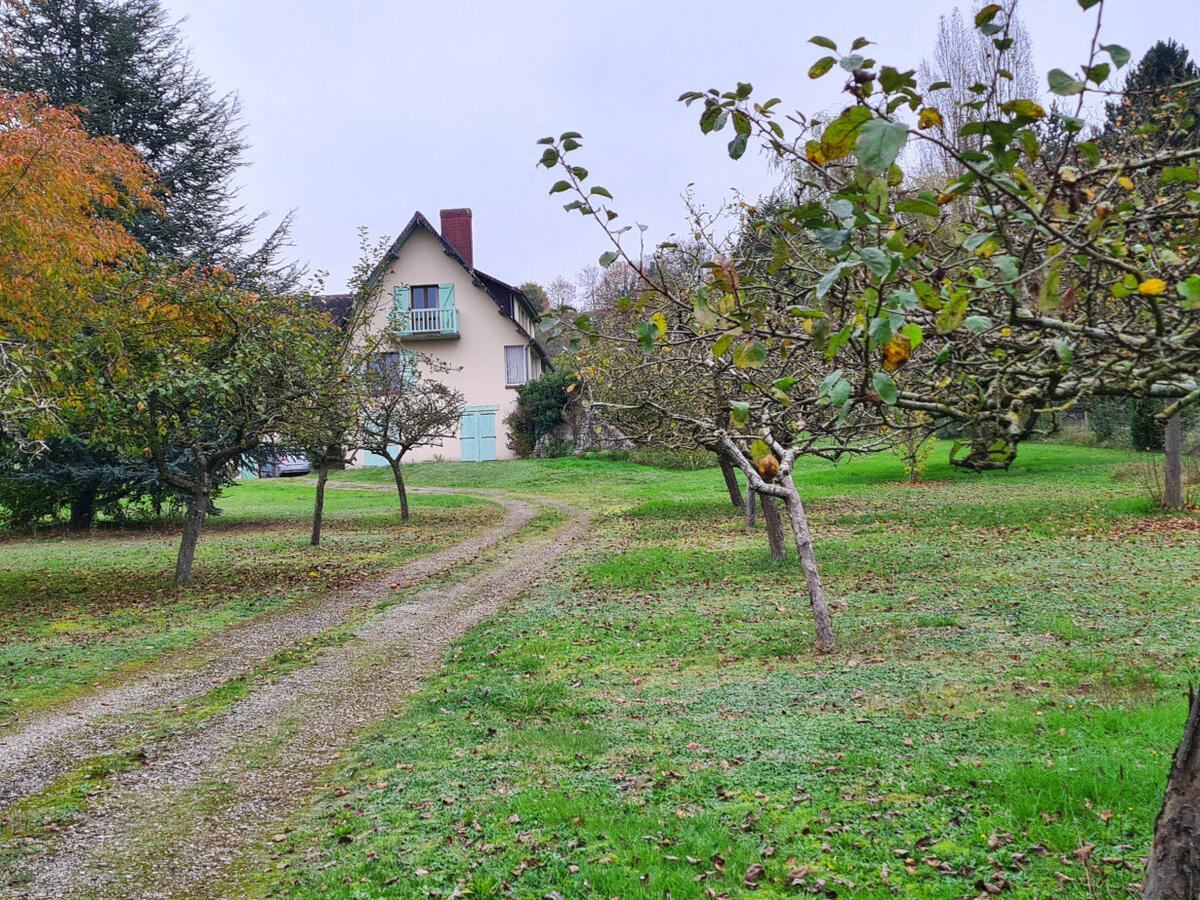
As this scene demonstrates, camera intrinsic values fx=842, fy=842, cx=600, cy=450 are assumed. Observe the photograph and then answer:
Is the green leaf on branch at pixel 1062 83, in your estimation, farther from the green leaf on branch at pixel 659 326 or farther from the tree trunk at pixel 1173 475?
the tree trunk at pixel 1173 475

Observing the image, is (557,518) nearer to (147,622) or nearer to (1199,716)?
(147,622)

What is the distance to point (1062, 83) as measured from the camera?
1.91m

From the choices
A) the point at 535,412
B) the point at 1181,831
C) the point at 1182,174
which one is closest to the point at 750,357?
the point at 1182,174

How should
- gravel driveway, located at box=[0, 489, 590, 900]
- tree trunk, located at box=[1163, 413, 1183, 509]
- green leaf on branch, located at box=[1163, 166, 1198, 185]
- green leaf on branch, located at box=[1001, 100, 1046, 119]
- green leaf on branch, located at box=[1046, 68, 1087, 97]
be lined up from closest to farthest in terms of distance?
green leaf on branch, located at box=[1001, 100, 1046, 119]
green leaf on branch, located at box=[1046, 68, 1087, 97]
green leaf on branch, located at box=[1163, 166, 1198, 185]
gravel driveway, located at box=[0, 489, 590, 900]
tree trunk, located at box=[1163, 413, 1183, 509]

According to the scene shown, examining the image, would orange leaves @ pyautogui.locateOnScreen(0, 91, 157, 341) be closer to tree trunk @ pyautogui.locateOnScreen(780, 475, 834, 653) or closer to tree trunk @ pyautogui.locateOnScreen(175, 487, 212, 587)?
tree trunk @ pyautogui.locateOnScreen(175, 487, 212, 587)

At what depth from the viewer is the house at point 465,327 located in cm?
3778

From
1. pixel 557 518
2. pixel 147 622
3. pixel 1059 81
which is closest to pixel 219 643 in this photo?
pixel 147 622

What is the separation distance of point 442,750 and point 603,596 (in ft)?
19.3

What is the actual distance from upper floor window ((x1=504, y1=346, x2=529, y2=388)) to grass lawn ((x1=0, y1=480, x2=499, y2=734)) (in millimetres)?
12779

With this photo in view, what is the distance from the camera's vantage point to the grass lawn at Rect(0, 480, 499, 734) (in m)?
9.17

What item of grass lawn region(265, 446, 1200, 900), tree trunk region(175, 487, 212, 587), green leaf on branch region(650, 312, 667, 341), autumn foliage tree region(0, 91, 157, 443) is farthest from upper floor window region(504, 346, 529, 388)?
green leaf on branch region(650, 312, 667, 341)

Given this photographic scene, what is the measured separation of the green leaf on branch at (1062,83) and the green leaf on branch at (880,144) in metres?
0.76

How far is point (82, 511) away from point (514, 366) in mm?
19575

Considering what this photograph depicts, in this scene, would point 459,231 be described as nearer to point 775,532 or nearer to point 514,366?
point 514,366
